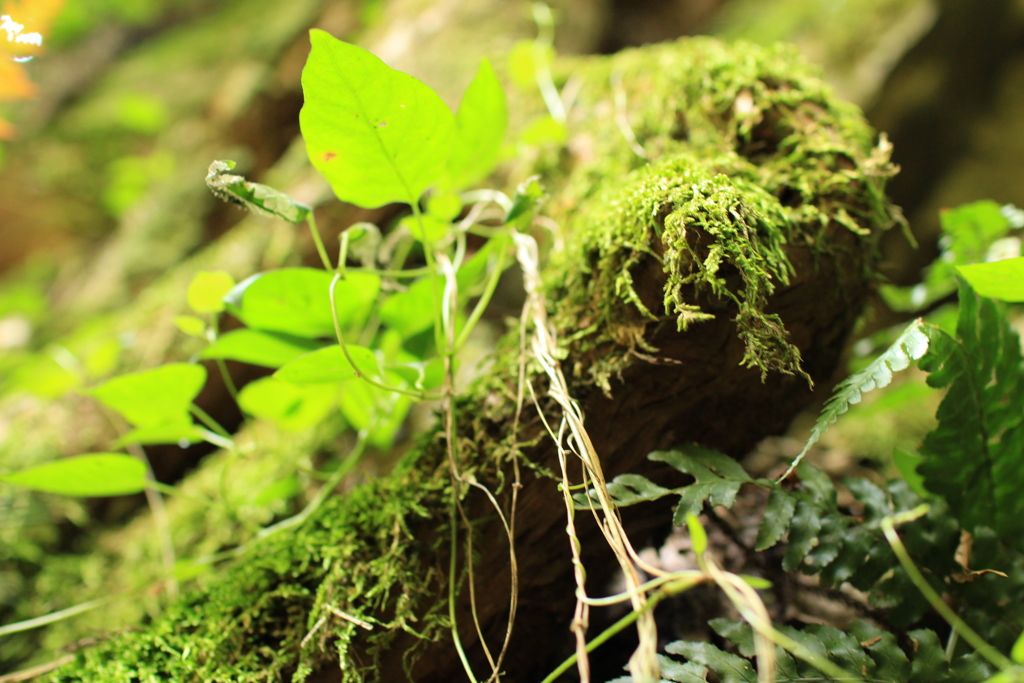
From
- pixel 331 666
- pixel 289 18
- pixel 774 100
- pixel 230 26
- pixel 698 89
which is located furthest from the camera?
pixel 230 26

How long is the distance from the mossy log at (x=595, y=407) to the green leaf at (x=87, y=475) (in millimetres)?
257

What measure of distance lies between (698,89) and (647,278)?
24.3 inches

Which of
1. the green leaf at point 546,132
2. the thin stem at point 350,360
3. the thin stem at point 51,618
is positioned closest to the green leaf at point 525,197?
the thin stem at point 350,360

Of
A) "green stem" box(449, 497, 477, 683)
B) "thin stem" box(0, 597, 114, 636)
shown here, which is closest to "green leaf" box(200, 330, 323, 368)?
"green stem" box(449, 497, 477, 683)

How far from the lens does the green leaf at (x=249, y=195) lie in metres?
0.74

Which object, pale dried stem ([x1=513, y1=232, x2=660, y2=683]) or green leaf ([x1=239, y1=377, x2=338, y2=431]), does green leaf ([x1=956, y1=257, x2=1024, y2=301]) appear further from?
green leaf ([x1=239, y1=377, x2=338, y2=431])

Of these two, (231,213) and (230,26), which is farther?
(230,26)

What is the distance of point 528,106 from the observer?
1.85 metres

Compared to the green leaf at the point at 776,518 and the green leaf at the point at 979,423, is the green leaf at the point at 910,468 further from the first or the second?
the green leaf at the point at 776,518

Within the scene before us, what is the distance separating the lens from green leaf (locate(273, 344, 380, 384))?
729 millimetres

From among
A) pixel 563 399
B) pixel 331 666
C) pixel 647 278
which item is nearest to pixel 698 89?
pixel 647 278

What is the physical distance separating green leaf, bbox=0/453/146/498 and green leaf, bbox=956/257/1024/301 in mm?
1388

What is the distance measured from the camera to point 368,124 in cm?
73

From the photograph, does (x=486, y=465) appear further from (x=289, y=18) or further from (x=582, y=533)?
(x=289, y=18)
